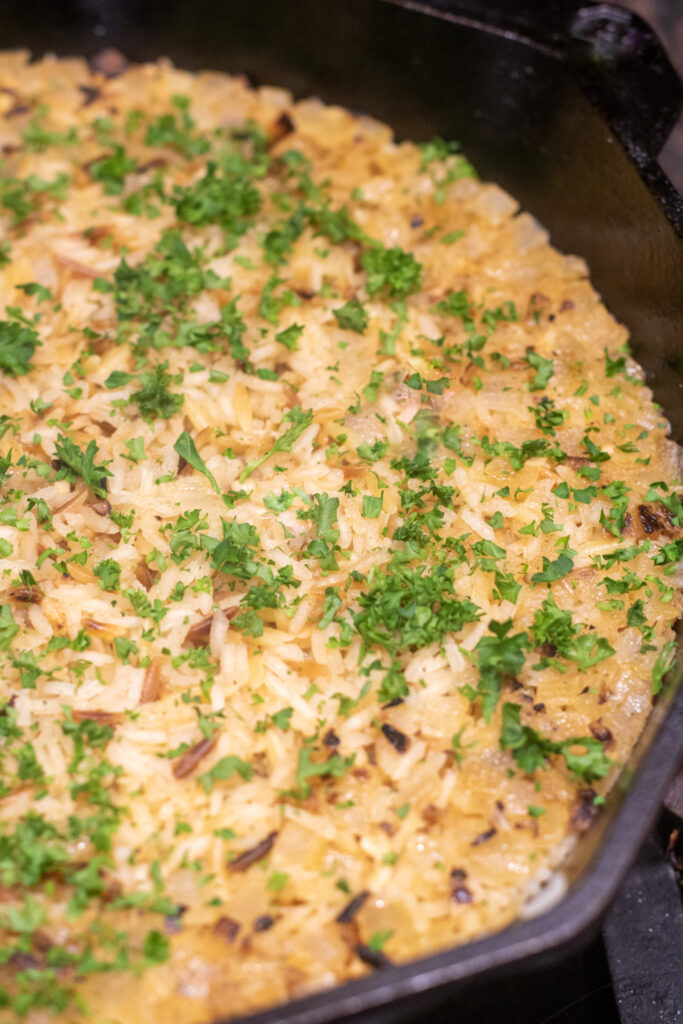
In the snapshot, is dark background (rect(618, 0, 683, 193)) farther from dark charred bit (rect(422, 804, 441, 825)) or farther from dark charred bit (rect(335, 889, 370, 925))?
dark charred bit (rect(335, 889, 370, 925))

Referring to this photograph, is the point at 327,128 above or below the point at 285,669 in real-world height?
above

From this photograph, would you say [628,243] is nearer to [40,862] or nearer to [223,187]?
[223,187]

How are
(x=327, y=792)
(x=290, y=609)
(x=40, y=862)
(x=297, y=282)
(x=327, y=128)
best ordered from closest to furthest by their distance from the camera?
(x=40, y=862) < (x=327, y=792) < (x=290, y=609) < (x=297, y=282) < (x=327, y=128)

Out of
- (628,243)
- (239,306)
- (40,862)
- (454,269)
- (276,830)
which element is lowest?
(40,862)

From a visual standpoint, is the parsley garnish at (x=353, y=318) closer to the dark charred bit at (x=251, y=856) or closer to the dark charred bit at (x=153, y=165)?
the dark charred bit at (x=153, y=165)

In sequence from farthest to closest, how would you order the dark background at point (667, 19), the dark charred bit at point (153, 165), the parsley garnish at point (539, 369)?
the dark background at point (667, 19), the dark charred bit at point (153, 165), the parsley garnish at point (539, 369)

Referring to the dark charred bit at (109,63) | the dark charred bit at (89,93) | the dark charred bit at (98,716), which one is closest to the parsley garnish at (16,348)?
the dark charred bit at (98,716)

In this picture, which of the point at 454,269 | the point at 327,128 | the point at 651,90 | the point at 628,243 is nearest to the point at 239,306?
the point at 454,269
